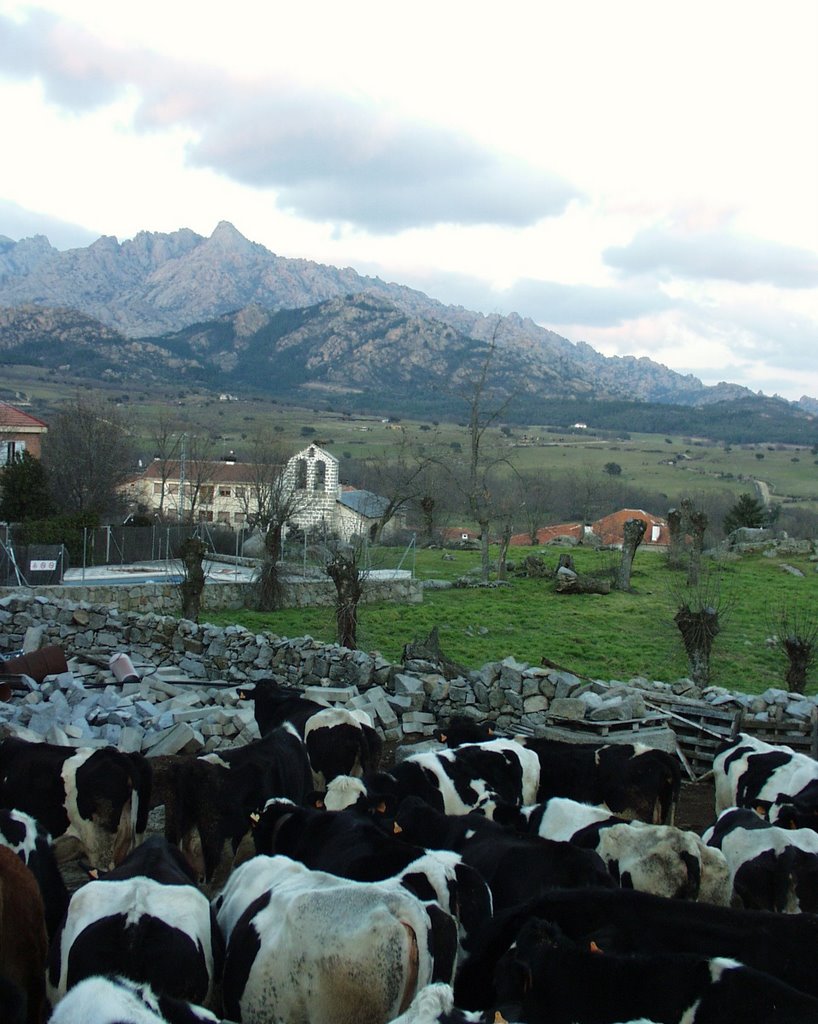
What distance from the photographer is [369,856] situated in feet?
25.9

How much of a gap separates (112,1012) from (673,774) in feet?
25.6

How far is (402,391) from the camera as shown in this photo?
182375mm

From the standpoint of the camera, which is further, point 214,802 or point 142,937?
point 214,802

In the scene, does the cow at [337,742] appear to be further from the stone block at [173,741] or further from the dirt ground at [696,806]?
the dirt ground at [696,806]

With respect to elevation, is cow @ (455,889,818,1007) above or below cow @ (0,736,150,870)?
above

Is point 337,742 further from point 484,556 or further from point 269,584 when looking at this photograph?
point 484,556

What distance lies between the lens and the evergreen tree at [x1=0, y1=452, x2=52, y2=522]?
1575 inches

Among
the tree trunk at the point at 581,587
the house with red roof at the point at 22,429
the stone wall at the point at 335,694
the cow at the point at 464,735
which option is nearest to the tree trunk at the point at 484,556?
the tree trunk at the point at 581,587

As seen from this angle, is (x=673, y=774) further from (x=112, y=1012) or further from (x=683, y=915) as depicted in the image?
(x=112, y=1012)

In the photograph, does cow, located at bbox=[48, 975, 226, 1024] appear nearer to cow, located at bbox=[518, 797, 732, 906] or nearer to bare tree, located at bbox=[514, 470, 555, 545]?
cow, located at bbox=[518, 797, 732, 906]

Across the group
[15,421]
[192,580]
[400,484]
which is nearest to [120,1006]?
[192,580]

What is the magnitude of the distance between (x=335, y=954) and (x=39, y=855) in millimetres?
3116

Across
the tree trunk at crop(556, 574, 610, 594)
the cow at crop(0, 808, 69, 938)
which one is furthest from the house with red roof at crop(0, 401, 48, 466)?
the cow at crop(0, 808, 69, 938)

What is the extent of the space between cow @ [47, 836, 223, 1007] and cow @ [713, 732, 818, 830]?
21.7 feet
